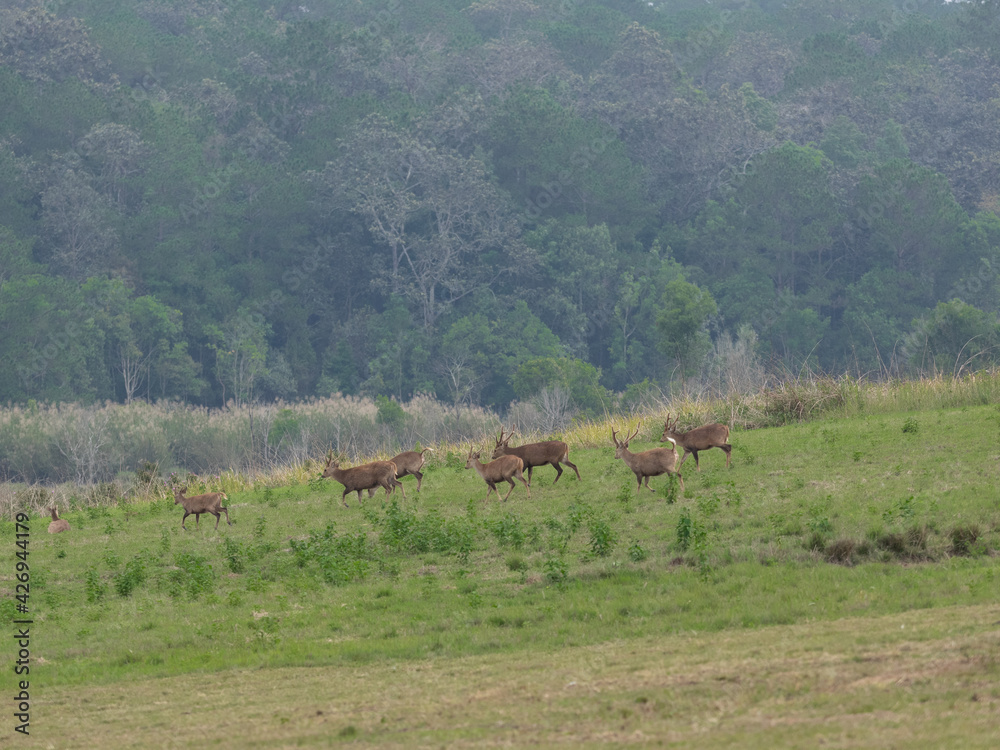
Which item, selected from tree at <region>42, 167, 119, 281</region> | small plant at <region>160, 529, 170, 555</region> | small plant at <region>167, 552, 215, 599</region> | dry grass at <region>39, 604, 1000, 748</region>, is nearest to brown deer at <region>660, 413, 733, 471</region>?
small plant at <region>167, 552, 215, 599</region>

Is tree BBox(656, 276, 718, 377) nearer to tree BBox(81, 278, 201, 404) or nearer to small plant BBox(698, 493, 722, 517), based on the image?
tree BBox(81, 278, 201, 404)

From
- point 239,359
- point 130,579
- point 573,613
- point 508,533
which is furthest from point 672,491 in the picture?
point 239,359

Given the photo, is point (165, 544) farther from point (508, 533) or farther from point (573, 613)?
point (573, 613)

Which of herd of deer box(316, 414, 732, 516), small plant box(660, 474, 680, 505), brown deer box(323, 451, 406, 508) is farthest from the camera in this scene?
brown deer box(323, 451, 406, 508)

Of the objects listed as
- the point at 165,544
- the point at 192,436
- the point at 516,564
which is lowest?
the point at 516,564

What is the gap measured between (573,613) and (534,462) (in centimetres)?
650

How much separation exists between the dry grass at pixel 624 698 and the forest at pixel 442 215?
130 ft

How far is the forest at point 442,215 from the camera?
5484 centimetres

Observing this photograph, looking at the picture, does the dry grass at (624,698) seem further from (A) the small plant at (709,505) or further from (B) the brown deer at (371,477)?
(B) the brown deer at (371,477)

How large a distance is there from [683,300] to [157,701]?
40010 mm

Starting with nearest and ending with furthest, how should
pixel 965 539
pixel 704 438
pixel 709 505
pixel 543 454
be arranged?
1. pixel 965 539
2. pixel 709 505
3. pixel 704 438
4. pixel 543 454

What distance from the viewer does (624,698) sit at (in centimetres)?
743

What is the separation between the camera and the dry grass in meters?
6.49

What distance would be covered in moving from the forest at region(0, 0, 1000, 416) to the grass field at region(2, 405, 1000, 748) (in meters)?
33.3
